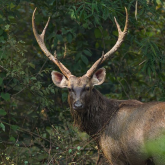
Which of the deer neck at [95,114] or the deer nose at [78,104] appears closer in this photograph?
the deer nose at [78,104]

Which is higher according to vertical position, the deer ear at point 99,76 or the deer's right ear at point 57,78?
the deer ear at point 99,76

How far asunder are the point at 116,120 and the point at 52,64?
2416mm

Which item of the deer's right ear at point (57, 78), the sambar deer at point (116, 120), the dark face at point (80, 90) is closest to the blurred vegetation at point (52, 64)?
the deer's right ear at point (57, 78)

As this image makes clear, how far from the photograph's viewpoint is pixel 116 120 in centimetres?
457

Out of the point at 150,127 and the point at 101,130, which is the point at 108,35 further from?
the point at 150,127

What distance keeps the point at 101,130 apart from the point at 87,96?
52cm

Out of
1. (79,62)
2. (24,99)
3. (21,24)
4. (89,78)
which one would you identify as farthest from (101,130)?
(21,24)

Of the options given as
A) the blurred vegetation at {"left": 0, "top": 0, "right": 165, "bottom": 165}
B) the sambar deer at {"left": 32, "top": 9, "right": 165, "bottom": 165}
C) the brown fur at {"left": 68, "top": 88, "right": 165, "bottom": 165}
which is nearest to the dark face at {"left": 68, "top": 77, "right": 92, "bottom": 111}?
the sambar deer at {"left": 32, "top": 9, "right": 165, "bottom": 165}

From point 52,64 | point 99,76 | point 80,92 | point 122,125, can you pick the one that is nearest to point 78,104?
point 80,92

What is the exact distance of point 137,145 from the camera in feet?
13.0

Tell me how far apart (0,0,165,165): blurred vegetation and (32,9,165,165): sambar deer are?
0.65 meters

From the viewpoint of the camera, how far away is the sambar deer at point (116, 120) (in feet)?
12.7

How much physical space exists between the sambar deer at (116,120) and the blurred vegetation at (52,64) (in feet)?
2.13

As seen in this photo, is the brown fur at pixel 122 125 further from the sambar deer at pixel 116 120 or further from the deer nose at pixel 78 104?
the deer nose at pixel 78 104
